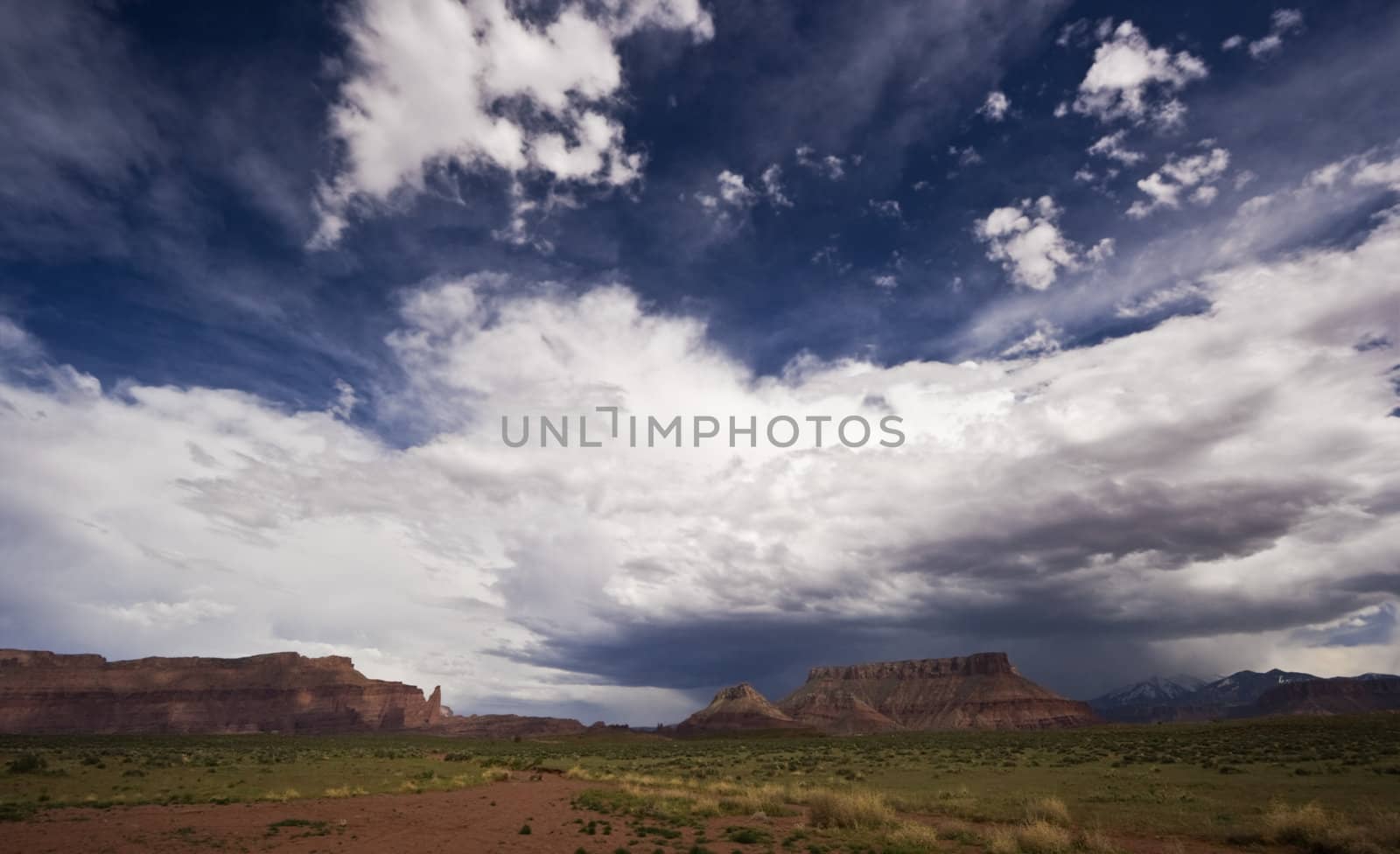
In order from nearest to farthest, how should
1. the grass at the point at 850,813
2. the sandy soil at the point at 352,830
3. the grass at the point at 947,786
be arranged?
1. the sandy soil at the point at 352,830
2. the grass at the point at 947,786
3. the grass at the point at 850,813

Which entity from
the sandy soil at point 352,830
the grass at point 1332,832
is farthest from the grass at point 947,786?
the sandy soil at point 352,830

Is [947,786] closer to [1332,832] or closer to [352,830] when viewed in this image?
[1332,832]

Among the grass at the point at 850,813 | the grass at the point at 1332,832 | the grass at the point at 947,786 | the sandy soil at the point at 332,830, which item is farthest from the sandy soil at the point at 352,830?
the grass at the point at 1332,832

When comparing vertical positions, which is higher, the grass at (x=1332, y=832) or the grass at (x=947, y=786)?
the grass at (x=1332, y=832)

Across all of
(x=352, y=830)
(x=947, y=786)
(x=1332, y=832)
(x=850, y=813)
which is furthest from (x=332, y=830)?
(x=1332, y=832)

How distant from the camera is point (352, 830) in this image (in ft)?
85.2

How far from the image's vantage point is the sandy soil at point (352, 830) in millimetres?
22453

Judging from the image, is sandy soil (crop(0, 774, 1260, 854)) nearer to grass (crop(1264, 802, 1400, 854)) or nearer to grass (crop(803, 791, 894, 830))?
grass (crop(803, 791, 894, 830))

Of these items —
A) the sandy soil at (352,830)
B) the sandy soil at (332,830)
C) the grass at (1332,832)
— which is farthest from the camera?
the sandy soil at (332,830)

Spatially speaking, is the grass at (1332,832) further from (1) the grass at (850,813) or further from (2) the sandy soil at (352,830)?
(1) the grass at (850,813)

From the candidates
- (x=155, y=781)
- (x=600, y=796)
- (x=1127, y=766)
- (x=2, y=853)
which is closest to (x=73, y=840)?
(x=2, y=853)

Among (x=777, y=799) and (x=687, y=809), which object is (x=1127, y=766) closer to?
(x=777, y=799)

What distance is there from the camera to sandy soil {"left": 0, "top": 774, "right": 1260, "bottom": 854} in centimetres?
2245

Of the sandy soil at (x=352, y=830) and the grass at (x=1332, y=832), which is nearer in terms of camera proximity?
the grass at (x=1332, y=832)
